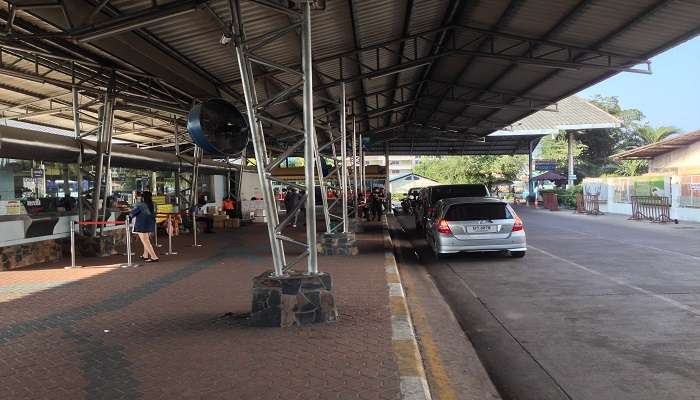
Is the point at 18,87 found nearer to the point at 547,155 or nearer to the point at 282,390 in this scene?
the point at 282,390

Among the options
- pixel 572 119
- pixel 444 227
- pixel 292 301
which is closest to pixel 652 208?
pixel 572 119

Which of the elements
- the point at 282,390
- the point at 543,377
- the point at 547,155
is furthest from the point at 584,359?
the point at 547,155

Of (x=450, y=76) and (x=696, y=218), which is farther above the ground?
(x=450, y=76)

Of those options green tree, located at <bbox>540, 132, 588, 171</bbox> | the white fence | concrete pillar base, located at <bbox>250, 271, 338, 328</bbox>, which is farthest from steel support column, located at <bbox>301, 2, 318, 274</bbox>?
green tree, located at <bbox>540, 132, 588, 171</bbox>

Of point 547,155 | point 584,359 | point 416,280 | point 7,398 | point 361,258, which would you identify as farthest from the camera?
point 547,155

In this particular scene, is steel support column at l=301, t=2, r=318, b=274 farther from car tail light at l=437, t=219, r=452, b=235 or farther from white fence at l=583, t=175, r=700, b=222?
white fence at l=583, t=175, r=700, b=222

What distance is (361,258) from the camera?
40.1 feet

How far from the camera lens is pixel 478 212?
39.3 ft

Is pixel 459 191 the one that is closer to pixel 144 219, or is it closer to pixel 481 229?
pixel 481 229

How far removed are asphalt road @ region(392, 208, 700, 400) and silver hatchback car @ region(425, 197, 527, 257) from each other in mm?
394

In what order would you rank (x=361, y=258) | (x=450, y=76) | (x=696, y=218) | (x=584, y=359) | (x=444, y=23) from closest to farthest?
1. (x=584, y=359)
2. (x=361, y=258)
3. (x=444, y=23)
4. (x=450, y=76)
5. (x=696, y=218)

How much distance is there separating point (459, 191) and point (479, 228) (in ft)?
21.3

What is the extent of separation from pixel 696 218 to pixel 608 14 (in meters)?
13.7

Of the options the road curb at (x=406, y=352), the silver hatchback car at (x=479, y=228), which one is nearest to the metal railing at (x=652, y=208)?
the silver hatchback car at (x=479, y=228)
